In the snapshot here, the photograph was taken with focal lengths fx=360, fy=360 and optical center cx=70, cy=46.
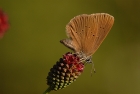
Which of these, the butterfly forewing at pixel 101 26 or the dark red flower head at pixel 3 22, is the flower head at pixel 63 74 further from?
the dark red flower head at pixel 3 22

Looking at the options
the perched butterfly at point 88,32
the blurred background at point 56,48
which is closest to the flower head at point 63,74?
the perched butterfly at point 88,32

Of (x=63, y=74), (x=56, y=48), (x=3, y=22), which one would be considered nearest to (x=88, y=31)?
(x=63, y=74)

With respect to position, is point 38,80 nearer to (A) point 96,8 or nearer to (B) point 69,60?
(A) point 96,8

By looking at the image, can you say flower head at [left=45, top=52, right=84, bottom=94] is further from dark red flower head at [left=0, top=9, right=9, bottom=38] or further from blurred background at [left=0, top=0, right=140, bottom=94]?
blurred background at [left=0, top=0, right=140, bottom=94]

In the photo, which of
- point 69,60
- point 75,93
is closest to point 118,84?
point 75,93

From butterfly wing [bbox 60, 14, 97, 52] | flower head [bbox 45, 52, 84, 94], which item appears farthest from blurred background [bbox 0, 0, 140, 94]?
flower head [bbox 45, 52, 84, 94]
